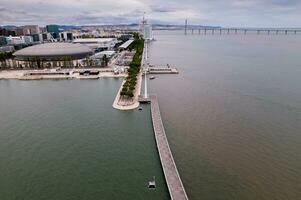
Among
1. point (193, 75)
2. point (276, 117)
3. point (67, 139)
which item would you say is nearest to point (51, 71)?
point (193, 75)

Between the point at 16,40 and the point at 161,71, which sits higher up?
the point at 16,40

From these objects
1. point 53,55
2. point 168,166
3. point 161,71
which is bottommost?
point 168,166

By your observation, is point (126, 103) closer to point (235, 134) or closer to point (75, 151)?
point (75, 151)

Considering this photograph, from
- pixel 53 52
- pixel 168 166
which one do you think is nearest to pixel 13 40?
pixel 53 52

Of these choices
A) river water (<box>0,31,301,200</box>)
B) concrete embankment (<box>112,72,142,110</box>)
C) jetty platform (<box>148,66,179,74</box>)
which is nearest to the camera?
river water (<box>0,31,301,200</box>)

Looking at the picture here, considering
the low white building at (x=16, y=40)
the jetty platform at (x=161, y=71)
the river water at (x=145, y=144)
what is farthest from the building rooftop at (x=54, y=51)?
the low white building at (x=16, y=40)

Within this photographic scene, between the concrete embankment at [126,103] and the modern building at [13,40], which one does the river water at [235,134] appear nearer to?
the concrete embankment at [126,103]

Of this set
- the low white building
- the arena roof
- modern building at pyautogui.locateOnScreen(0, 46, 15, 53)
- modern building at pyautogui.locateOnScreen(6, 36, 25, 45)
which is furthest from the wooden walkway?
the low white building

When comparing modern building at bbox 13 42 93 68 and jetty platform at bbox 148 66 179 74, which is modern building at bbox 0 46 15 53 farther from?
jetty platform at bbox 148 66 179 74
